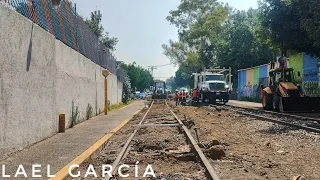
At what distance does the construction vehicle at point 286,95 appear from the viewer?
24.1 metres

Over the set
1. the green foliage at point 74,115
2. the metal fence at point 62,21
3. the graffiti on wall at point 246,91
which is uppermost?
the metal fence at point 62,21

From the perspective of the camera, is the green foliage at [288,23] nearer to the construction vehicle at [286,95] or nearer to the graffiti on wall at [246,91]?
the construction vehicle at [286,95]

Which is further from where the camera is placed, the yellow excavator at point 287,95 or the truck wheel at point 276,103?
the truck wheel at point 276,103

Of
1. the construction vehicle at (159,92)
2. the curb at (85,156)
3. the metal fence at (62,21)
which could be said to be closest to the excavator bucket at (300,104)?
the metal fence at (62,21)

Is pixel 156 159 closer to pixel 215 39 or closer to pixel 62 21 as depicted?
pixel 62 21

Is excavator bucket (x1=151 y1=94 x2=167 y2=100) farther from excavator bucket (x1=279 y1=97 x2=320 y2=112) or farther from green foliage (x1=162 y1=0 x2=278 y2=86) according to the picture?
excavator bucket (x1=279 y1=97 x2=320 y2=112)

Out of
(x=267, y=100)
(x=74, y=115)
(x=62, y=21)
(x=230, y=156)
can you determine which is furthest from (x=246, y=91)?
(x=230, y=156)

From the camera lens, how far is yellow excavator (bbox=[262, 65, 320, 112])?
24.1 metres

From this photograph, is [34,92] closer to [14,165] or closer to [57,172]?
[14,165]

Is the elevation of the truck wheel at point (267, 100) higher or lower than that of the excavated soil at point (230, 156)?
higher

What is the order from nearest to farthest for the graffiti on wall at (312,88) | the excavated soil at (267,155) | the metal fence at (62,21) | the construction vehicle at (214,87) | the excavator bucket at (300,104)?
the excavated soil at (267,155) → the metal fence at (62,21) → the excavator bucket at (300,104) → the graffiti on wall at (312,88) → the construction vehicle at (214,87)

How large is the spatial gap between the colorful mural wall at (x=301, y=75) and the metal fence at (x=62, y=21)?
548 inches

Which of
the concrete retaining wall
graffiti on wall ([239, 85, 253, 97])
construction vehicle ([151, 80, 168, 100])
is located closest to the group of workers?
graffiti on wall ([239, 85, 253, 97])

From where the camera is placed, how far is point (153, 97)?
64438mm
